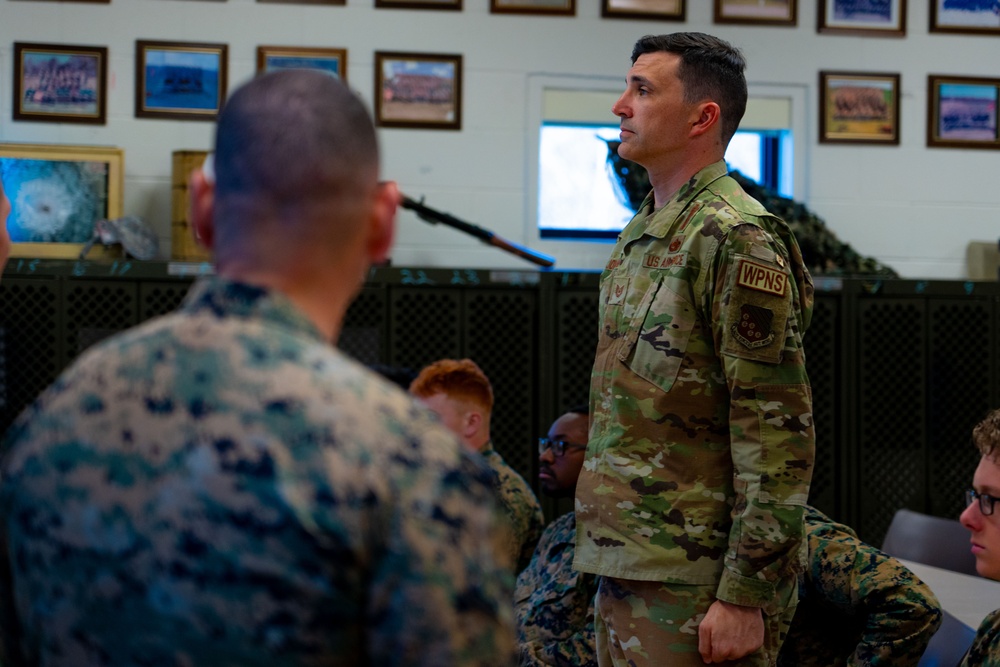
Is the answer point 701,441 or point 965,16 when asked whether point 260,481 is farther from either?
point 965,16

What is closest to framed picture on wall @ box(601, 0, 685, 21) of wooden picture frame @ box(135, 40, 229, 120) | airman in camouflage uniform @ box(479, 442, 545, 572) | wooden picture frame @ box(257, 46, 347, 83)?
wooden picture frame @ box(257, 46, 347, 83)

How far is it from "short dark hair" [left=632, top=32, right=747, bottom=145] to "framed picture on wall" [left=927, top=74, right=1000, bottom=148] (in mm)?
3116

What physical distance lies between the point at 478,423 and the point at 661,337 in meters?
1.53

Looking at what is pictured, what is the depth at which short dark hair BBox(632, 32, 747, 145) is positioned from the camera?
198cm

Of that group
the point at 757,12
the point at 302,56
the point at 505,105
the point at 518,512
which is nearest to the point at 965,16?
the point at 757,12

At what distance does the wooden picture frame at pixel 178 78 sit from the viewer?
4.40 m

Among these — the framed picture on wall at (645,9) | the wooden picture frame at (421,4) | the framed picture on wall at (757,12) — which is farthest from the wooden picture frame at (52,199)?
the framed picture on wall at (757,12)

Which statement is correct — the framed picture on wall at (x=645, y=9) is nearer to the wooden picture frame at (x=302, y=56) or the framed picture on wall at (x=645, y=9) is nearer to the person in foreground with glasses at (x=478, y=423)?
the wooden picture frame at (x=302, y=56)

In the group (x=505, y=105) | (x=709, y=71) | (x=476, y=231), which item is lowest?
(x=476, y=231)

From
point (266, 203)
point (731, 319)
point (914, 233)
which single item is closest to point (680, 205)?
point (731, 319)

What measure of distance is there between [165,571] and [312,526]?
11 cm

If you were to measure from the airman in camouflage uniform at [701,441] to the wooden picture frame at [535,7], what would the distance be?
2805mm

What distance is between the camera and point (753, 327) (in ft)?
5.79

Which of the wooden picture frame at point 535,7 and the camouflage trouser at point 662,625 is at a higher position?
the wooden picture frame at point 535,7
